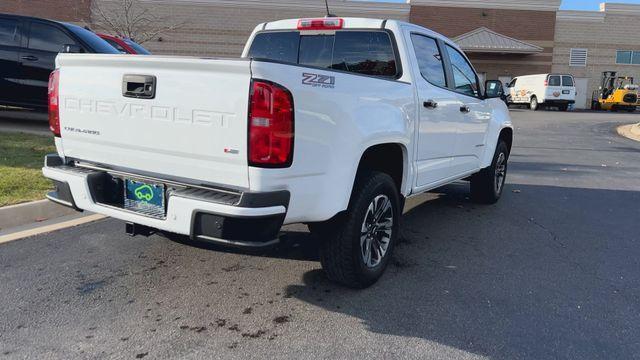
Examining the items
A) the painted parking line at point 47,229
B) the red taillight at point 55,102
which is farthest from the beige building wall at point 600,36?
the red taillight at point 55,102

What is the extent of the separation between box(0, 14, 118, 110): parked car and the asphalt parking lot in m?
4.92

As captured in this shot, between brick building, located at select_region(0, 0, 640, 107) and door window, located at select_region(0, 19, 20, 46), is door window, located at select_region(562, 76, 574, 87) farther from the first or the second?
door window, located at select_region(0, 19, 20, 46)

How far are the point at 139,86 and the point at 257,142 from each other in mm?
905

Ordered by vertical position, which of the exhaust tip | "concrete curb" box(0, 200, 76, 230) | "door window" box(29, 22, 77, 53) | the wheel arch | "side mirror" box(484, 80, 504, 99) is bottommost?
"concrete curb" box(0, 200, 76, 230)

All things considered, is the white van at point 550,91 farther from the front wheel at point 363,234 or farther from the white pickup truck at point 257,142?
the front wheel at point 363,234

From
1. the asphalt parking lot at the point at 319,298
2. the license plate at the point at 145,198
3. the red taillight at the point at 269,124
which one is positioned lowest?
the asphalt parking lot at the point at 319,298

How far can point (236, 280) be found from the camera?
153 inches

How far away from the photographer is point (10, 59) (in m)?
8.84

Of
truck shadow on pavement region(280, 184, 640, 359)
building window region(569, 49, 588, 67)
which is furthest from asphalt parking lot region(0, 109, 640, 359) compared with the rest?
building window region(569, 49, 588, 67)

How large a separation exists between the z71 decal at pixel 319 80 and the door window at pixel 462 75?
2.45m

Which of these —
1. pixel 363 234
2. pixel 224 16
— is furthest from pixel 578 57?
pixel 363 234

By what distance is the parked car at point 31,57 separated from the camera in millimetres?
8797

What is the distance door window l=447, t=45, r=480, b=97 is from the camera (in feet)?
17.5

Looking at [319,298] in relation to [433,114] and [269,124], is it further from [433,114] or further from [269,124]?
[433,114]
